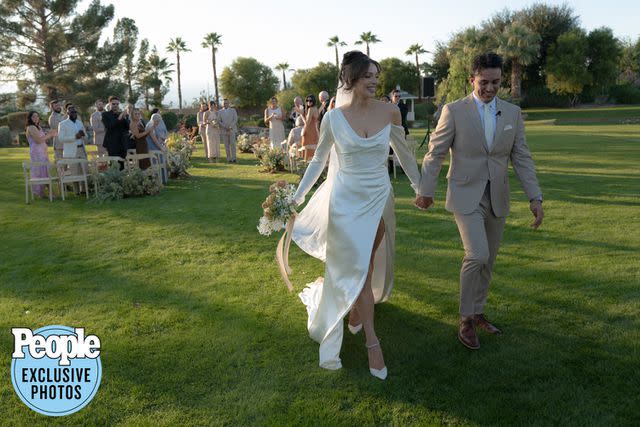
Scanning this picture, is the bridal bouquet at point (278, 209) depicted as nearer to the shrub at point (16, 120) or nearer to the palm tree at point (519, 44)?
the shrub at point (16, 120)

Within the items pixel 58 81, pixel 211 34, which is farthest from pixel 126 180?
pixel 211 34

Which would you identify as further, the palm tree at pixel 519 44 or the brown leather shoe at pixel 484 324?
the palm tree at pixel 519 44

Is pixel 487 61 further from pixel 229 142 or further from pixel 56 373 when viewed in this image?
pixel 229 142

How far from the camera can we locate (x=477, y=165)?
13.9 ft

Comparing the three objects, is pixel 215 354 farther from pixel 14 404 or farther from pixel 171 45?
pixel 171 45

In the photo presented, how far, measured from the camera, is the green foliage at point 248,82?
232ft

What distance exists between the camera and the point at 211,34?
70312 mm

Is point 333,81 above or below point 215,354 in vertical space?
above

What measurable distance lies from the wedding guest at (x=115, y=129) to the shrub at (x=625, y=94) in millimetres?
58607

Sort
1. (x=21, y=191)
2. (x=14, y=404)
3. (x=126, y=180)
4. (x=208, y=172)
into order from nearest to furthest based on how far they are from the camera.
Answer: (x=14, y=404), (x=126, y=180), (x=21, y=191), (x=208, y=172)

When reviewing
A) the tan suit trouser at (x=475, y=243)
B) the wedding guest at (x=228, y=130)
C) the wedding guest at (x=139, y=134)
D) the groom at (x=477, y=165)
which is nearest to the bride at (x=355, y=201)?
the groom at (x=477, y=165)

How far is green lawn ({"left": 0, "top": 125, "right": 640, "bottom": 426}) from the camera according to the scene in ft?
11.8

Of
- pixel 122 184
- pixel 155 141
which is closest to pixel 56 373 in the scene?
pixel 122 184

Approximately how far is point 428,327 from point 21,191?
1255cm
